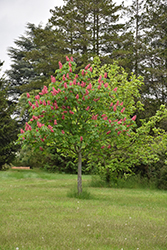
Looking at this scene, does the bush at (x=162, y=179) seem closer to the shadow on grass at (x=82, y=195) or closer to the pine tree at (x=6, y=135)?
the shadow on grass at (x=82, y=195)

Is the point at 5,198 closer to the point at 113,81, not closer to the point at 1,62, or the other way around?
the point at 113,81

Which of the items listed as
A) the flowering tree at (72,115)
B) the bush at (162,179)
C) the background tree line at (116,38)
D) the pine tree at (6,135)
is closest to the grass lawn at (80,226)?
the flowering tree at (72,115)

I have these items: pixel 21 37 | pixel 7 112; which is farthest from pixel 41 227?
pixel 21 37

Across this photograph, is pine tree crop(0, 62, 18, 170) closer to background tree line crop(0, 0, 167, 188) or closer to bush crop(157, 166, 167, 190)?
background tree line crop(0, 0, 167, 188)

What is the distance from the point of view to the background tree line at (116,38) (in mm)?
32906

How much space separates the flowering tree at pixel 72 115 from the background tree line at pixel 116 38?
733 inches

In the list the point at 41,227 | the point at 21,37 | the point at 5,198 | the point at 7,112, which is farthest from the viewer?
the point at 21,37

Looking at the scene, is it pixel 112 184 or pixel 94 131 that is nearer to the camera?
pixel 94 131

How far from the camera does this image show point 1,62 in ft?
93.9

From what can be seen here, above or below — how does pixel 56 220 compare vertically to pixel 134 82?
below

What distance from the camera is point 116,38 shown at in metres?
34.7

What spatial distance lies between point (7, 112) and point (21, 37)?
887 inches

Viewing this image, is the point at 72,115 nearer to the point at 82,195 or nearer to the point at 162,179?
the point at 82,195

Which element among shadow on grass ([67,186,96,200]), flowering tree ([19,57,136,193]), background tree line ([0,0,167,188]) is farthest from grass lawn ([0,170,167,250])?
background tree line ([0,0,167,188])
